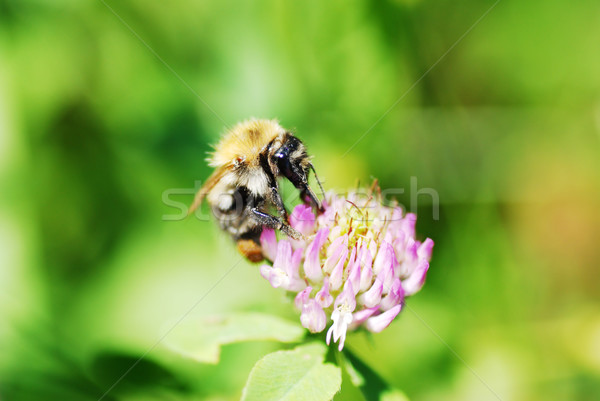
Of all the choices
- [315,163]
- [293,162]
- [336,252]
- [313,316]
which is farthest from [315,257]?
[315,163]

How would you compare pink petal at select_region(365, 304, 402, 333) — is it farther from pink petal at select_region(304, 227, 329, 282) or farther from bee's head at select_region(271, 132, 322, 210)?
bee's head at select_region(271, 132, 322, 210)

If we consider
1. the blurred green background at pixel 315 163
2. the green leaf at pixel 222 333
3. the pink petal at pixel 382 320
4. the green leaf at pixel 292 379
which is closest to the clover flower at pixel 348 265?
the pink petal at pixel 382 320

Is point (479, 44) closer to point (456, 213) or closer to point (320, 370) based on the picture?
point (456, 213)

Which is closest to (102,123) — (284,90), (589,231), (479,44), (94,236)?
(94,236)

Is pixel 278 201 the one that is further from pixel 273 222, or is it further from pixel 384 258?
pixel 384 258

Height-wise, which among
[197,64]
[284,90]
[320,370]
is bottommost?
[320,370]

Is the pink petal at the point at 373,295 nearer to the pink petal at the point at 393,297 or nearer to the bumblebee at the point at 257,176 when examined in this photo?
the pink petal at the point at 393,297

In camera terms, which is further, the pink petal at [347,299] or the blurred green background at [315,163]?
the blurred green background at [315,163]
